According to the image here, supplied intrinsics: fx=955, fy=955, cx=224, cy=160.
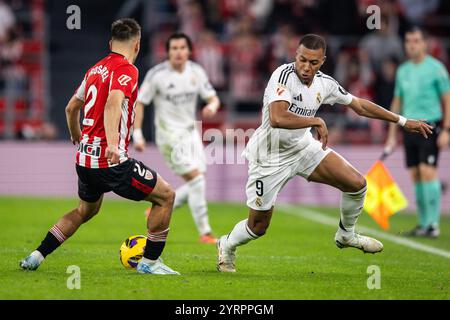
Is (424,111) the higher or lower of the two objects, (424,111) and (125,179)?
the lower

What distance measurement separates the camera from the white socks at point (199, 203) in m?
12.1

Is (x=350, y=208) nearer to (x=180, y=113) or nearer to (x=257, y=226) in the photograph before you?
(x=257, y=226)

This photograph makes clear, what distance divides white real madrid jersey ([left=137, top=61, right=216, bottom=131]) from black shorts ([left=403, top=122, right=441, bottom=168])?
2.90m

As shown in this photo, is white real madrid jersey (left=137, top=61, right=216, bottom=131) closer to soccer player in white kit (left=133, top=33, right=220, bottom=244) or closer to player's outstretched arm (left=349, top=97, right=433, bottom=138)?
soccer player in white kit (left=133, top=33, right=220, bottom=244)

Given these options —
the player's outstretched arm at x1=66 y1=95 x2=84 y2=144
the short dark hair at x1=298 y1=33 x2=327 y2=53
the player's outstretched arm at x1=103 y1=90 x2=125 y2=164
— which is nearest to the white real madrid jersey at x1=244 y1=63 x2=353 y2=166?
the short dark hair at x1=298 y1=33 x2=327 y2=53

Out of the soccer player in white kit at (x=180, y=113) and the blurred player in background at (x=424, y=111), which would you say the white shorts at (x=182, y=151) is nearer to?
the soccer player in white kit at (x=180, y=113)

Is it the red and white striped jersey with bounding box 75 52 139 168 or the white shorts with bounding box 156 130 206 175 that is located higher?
the red and white striped jersey with bounding box 75 52 139 168

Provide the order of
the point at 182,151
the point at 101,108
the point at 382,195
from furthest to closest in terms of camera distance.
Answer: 1. the point at 382,195
2. the point at 182,151
3. the point at 101,108

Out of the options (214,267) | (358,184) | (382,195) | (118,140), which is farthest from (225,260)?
(382,195)

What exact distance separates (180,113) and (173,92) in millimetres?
295

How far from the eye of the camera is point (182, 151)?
1241 cm

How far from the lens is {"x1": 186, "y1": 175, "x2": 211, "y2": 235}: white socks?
1211cm
